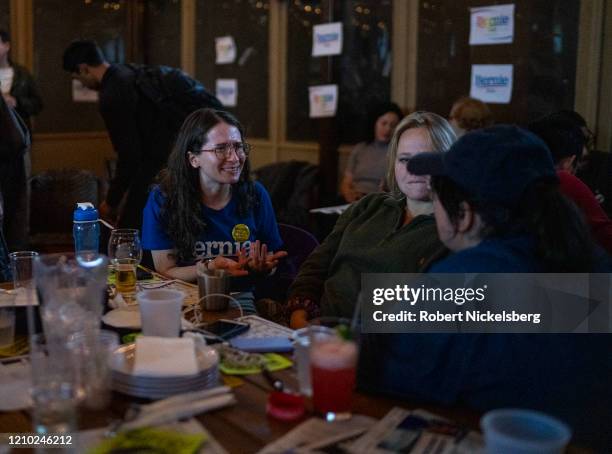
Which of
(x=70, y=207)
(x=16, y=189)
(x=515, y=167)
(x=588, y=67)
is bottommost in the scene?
(x=70, y=207)

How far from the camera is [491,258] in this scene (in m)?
1.42

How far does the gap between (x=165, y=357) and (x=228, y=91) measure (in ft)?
18.6

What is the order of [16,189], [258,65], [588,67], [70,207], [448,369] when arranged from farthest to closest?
1. [258,65]
2. [70,207]
3. [588,67]
4. [16,189]
5. [448,369]

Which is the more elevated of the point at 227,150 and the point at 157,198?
the point at 227,150

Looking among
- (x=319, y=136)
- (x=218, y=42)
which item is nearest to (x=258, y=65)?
(x=218, y=42)

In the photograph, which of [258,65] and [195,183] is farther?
[258,65]

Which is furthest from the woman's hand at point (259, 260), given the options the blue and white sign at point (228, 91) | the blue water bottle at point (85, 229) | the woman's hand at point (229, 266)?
the blue and white sign at point (228, 91)

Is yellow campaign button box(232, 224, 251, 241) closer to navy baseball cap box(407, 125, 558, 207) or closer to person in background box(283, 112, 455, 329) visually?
person in background box(283, 112, 455, 329)

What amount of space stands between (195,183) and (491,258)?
1.54 metres

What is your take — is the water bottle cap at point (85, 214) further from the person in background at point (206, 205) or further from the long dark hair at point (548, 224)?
the long dark hair at point (548, 224)

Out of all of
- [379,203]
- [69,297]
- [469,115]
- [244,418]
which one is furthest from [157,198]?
[469,115]

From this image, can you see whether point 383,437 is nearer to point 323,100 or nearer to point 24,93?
point 323,100

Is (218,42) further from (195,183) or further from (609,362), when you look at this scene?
(609,362)

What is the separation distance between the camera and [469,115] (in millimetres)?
4387
